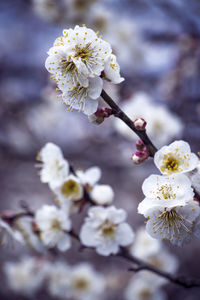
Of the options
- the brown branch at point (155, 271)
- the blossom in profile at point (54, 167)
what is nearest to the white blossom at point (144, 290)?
the brown branch at point (155, 271)

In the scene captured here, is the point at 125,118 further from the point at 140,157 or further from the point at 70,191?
the point at 70,191

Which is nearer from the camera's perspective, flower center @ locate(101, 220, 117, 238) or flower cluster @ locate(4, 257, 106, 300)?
flower center @ locate(101, 220, 117, 238)

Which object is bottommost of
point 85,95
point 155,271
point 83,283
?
point 155,271

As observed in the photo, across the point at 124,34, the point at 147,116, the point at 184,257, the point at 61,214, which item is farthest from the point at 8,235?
the point at 184,257

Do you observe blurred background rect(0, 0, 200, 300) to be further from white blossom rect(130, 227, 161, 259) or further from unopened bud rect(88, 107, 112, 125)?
unopened bud rect(88, 107, 112, 125)

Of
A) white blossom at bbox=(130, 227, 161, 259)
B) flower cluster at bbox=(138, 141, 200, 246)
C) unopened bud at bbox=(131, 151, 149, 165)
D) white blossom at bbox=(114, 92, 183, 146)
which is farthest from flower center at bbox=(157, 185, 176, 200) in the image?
white blossom at bbox=(114, 92, 183, 146)

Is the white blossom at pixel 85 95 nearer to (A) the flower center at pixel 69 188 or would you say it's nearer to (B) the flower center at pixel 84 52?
(B) the flower center at pixel 84 52

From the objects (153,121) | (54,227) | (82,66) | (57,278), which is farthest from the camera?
(153,121)

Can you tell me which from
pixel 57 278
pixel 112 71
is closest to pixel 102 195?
pixel 112 71
